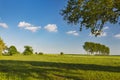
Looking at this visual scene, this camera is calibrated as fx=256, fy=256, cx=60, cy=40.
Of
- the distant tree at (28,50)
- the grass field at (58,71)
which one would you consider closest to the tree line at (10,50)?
the distant tree at (28,50)

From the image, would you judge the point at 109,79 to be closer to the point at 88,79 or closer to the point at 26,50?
the point at 88,79

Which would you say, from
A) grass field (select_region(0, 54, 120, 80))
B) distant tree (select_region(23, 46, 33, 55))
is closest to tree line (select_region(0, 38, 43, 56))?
distant tree (select_region(23, 46, 33, 55))

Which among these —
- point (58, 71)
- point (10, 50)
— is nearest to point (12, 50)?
point (10, 50)

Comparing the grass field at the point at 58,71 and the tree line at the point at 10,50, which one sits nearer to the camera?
the grass field at the point at 58,71

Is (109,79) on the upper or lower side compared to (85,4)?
lower

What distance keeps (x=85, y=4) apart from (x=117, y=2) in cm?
386

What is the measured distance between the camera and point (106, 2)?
1003 inches

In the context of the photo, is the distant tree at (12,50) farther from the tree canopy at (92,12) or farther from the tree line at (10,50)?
the tree canopy at (92,12)

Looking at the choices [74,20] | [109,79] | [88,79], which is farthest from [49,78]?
[74,20]

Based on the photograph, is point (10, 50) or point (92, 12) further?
point (10, 50)

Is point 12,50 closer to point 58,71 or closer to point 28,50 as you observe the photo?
point 28,50

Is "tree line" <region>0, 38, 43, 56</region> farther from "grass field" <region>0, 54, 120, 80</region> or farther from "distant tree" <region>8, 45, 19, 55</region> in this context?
"grass field" <region>0, 54, 120, 80</region>

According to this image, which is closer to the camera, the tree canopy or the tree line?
the tree canopy

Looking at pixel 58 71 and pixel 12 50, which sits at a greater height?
pixel 12 50
